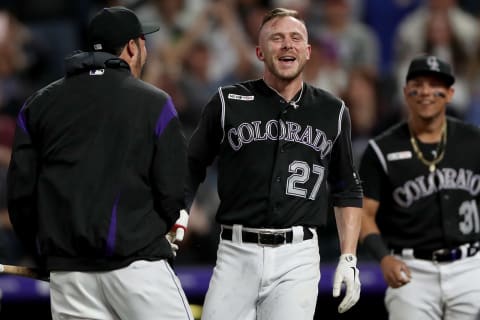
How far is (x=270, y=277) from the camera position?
14.8 feet

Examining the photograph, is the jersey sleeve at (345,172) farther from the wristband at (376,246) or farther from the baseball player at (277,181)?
the wristband at (376,246)

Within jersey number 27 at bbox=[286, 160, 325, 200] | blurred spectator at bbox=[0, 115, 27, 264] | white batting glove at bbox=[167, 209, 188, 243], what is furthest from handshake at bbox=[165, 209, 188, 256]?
blurred spectator at bbox=[0, 115, 27, 264]

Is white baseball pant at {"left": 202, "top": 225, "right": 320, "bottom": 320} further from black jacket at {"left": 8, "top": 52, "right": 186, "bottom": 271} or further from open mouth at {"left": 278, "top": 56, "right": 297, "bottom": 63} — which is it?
open mouth at {"left": 278, "top": 56, "right": 297, "bottom": 63}

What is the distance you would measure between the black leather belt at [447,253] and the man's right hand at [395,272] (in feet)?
0.74

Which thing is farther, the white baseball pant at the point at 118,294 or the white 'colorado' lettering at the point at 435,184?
the white 'colorado' lettering at the point at 435,184

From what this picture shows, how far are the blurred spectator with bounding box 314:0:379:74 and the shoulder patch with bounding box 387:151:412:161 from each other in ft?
11.7

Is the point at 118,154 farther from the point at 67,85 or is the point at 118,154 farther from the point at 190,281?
the point at 190,281

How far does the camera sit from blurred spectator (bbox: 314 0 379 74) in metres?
9.30

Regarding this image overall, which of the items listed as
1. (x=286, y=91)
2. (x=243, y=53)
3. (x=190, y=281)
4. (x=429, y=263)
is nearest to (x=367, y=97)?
(x=243, y=53)

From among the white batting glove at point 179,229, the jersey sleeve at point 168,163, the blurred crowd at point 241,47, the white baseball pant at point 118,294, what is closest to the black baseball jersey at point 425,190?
the white batting glove at point 179,229

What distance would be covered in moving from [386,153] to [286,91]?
118 centimetres

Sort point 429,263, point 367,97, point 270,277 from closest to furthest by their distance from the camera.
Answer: point 270,277
point 429,263
point 367,97

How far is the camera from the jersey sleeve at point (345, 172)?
4773 millimetres

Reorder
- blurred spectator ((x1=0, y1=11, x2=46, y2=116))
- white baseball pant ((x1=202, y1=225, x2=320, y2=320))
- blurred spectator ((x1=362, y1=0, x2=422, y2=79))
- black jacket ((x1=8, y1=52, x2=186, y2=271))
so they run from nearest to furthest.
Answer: black jacket ((x1=8, y1=52, x2=186, y2=271)) → white baseball pant ((x1=202, y1=225, x2=320, y2=320)) → blurred spectator ((x1=0, y1=11, x2=46, y2=116)) → blurred spectator ((x1=362, y1=0, x2=422, y2=79))
